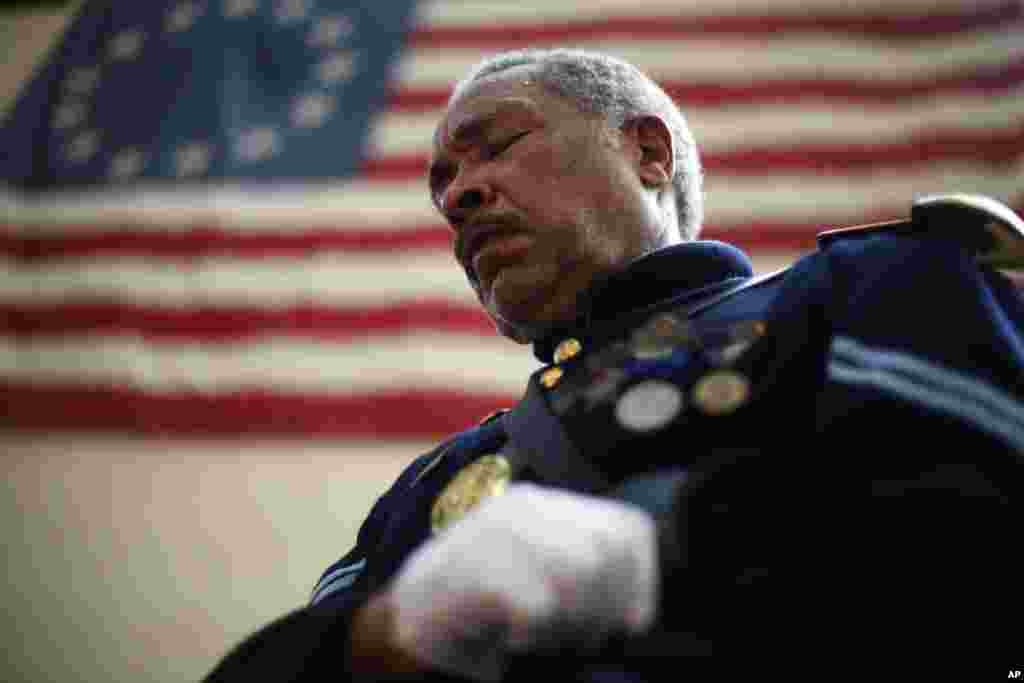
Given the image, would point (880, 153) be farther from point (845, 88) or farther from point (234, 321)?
point (234, 321)

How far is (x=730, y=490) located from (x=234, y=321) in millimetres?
2008

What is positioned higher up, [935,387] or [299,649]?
[935,387]

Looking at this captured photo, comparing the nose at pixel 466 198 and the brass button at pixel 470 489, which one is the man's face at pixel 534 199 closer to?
the nose at pixel 466 198

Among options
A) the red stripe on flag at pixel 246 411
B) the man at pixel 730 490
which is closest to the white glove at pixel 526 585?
the man at pixel 730 490

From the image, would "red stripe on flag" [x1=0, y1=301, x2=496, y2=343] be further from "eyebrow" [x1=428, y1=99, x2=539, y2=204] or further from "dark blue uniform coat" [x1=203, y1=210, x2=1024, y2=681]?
"dark blue uniform coat" [x1=203, y1=210, x2=1024, y2=681]

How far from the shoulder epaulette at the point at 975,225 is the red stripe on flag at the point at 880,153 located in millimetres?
1748

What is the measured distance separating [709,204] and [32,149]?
187 cm

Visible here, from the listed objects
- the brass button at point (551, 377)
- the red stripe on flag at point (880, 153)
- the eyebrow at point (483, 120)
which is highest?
the eyebrow at point (483, 120)

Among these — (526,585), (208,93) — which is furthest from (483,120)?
(208,93)

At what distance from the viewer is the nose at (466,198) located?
1071 millimetres

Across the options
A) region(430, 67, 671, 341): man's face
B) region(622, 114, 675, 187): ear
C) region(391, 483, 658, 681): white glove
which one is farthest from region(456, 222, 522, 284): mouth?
region(391, 483, 658, 681): white glove

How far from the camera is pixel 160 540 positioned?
7.83ft

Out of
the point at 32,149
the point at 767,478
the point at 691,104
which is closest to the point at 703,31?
the point at 691,104

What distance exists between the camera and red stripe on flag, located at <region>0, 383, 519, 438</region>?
229 centimetres
